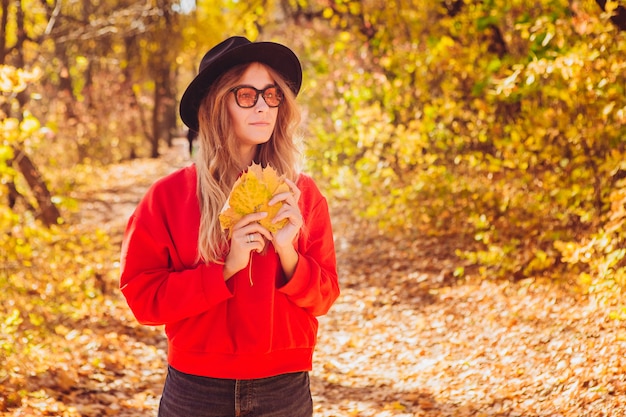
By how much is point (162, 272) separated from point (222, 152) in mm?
468

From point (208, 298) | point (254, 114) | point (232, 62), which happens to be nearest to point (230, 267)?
point (208, 298)

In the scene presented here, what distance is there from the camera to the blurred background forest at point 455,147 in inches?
217

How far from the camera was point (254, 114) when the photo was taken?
96.7 inches

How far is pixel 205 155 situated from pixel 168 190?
181 mm

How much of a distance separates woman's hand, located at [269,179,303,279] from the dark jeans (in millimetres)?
421

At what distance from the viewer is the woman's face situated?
8.07 feet

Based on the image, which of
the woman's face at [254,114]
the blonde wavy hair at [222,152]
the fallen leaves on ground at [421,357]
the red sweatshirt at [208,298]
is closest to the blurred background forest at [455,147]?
the fallen leaves on ground at [421,357]

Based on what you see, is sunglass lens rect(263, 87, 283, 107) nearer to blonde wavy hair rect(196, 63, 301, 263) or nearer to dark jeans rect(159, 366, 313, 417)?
blonde wavy hair rect(196, 63, 301, 263)

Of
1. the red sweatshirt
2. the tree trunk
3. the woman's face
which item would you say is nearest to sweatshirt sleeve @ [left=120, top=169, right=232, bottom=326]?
the red sweatshirt

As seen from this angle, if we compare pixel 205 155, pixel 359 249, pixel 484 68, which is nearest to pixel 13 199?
pixel 359 249

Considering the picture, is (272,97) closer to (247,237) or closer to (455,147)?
(247,237)

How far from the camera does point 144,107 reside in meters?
24.8

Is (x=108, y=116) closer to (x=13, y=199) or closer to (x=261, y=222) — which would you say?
(x=13, y=199)

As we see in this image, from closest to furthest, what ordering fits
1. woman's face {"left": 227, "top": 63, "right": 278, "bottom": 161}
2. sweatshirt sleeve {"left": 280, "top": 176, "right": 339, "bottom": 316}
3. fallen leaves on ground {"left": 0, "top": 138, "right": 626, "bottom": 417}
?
sweatshirt sleeve {"left": 280, "top": 176, "right": 339, "bottom": 316}
woman's face {"left": 227, "top": 63, "right": 278, "bottom": 161}
fallen leaves on ground {"left": 0, "top": 138, "right": 626, "bottom": 417}
